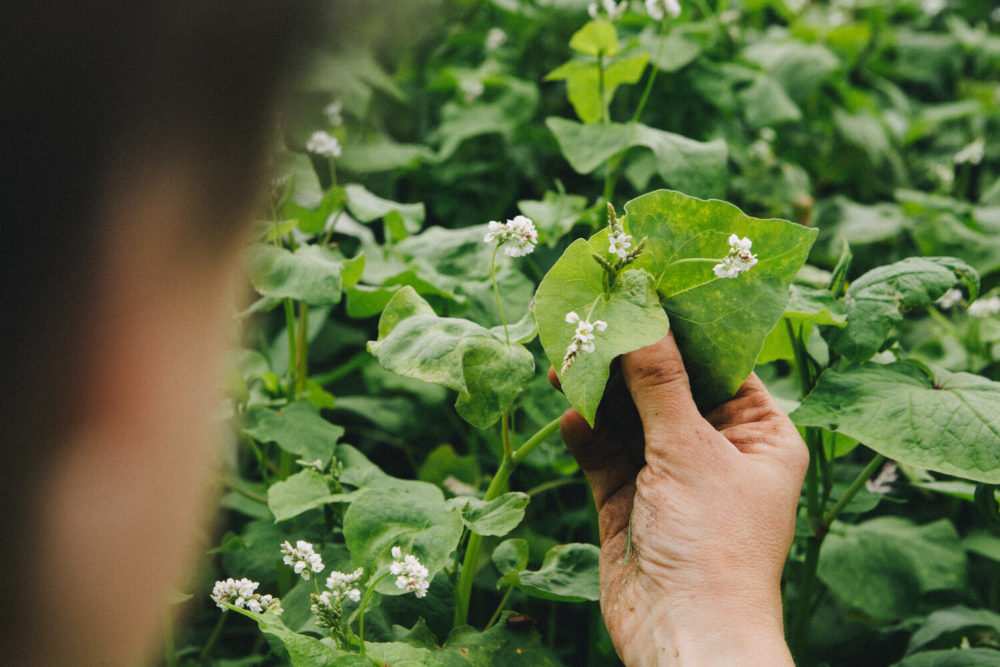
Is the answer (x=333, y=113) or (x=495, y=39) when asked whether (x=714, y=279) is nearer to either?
(x=333, y=113)

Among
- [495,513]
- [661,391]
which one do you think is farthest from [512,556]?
[661,391]

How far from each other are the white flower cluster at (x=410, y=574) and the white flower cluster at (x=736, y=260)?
2.18ft

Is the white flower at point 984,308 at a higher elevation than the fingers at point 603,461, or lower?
lower

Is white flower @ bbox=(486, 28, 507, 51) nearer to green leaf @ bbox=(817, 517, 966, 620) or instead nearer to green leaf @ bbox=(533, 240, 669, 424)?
green leaf @ bbox=(533, 240, 669, 424)

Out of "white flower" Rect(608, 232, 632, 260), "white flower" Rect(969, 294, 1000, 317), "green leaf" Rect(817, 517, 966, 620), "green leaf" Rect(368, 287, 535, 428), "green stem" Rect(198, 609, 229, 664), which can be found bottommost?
"green leaf" Rect(817, 517, 966, 620)

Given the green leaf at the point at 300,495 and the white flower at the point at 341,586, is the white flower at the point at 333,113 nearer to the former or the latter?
the green leaf at the point at 300,495

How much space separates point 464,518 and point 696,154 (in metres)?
1.13

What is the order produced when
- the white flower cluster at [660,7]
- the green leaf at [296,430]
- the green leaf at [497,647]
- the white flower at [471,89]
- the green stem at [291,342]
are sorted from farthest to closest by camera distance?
the white flower at [471,89] < the white flower cluster at [660,7] < the green stem at [291,342] < the green leaf at [296,430] < the green leaf at [497,647]

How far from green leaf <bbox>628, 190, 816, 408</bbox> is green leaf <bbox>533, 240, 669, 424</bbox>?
77 mm

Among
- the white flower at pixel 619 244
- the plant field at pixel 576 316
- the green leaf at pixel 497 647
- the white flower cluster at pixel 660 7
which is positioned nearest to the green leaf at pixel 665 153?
the plant field at pixel 576 316

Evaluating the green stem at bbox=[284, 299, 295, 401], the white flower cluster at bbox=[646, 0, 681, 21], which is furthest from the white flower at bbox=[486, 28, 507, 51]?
the green stem at bbox=[284, 299, 295, 401]

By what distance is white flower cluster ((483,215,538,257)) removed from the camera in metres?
1.29

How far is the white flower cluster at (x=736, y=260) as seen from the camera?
3.88ft

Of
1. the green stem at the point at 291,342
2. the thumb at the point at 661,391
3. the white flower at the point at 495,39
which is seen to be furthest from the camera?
the white flower at the point at 495,39
